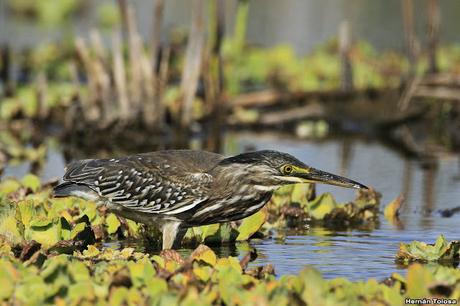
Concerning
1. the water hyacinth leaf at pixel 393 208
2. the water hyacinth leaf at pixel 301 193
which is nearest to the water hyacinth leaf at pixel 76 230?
the water hyacinth leaf at pixel 301 193

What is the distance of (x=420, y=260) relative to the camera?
26.5 ft

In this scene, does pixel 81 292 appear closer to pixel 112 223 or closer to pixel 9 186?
pixel 112 223

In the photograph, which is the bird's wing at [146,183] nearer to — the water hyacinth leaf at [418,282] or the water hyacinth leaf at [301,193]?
the water hyacinth leaf at [301,193]

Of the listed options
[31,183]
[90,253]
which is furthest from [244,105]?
[90,253]

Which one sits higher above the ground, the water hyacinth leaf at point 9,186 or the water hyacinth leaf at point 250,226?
the water hyacinth leaf at point 9,186

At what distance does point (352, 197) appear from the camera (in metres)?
11.5

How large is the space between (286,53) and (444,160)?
558 centimetres

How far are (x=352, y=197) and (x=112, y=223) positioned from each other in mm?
A: 3293

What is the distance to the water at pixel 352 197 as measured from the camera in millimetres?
8195

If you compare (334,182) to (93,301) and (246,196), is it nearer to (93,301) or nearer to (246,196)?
(246,196)

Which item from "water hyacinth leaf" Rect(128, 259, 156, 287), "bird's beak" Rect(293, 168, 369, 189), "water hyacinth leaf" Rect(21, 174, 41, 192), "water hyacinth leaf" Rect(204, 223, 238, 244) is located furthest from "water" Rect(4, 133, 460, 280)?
"water hyacinth leaf" Rect(21, 174, 41, 192)

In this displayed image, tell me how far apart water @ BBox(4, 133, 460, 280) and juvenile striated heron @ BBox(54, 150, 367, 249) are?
0.45m

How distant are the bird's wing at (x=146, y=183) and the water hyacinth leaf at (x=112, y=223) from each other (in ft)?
1.49

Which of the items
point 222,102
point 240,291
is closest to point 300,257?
point 240,291
